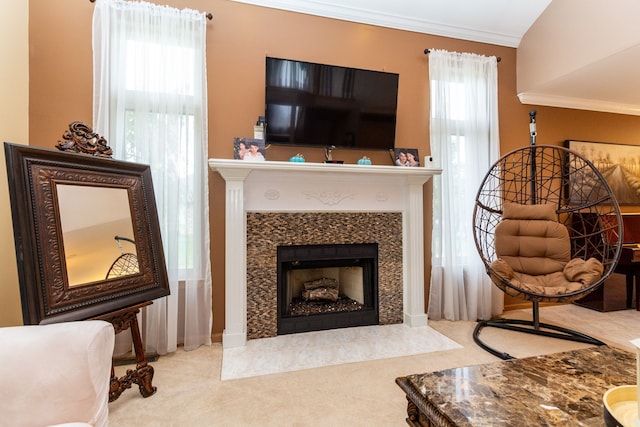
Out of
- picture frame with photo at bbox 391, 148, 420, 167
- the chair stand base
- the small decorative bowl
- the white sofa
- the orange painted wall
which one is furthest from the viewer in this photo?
picture frame with photo at bbox 391, 148, 420, 167

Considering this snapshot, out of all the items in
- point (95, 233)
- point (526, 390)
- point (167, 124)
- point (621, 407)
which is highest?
point (167, 124)

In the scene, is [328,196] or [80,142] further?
[328,196]

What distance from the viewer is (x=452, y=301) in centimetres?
312

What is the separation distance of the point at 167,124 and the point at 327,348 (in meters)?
2.19

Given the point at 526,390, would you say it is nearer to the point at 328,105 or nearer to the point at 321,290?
the point at 321,290

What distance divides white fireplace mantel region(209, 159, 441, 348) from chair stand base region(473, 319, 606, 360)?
53cm

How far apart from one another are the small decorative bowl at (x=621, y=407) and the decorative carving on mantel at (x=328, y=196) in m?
2.17

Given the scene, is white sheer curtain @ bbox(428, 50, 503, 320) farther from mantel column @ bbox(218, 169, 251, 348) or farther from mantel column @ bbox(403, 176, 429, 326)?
mantel column @ bbox(218, 169, 251, 348)

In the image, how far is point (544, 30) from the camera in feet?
10.5

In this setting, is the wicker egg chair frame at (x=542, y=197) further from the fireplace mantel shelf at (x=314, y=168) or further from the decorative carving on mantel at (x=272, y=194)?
the decorative carving on mantel at (x=272, y=194)

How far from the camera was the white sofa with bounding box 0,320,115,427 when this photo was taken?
929mm

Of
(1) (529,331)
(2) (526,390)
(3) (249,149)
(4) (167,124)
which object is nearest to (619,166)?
(1) (529,331)

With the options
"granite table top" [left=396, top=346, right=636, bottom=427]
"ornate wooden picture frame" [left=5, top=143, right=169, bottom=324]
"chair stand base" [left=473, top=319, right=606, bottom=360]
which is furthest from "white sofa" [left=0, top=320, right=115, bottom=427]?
"chair stand base" [left=473, top=319, right=606, bottom=360]

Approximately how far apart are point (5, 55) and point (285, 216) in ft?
7.11
